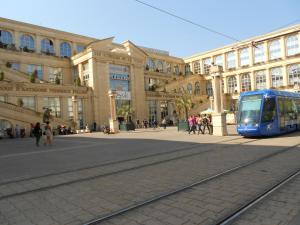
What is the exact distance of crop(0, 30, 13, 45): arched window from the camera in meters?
43.4

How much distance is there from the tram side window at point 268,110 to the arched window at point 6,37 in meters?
39.8

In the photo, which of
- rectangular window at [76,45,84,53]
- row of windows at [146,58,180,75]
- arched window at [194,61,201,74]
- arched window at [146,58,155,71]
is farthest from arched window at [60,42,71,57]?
arched window at [194,61,201,74]

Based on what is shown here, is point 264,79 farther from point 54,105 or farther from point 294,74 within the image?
point 54,105

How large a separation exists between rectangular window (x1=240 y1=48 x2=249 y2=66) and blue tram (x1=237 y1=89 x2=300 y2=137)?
47.2m

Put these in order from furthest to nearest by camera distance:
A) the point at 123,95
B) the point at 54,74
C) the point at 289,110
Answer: the point at 54,74 < the point at 123,95 < the point at 289,110

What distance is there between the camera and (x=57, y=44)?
49312mm

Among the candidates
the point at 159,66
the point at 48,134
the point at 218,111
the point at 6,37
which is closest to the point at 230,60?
the point at 159,66

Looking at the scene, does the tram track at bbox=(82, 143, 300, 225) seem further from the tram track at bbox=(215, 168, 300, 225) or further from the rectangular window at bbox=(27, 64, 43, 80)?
the rectangular window at bbox=(27, 64, 43, 80)

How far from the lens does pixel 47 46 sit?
159 feet

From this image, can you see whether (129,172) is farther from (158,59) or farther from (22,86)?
(158,59)

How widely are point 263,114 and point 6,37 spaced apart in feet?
132

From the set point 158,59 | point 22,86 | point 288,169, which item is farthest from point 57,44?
Answer: point 288,169

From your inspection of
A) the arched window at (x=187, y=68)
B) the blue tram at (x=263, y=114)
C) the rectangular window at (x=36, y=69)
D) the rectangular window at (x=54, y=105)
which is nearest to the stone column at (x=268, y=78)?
the arched window at (x=187, y=68)

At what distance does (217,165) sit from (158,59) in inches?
2365
